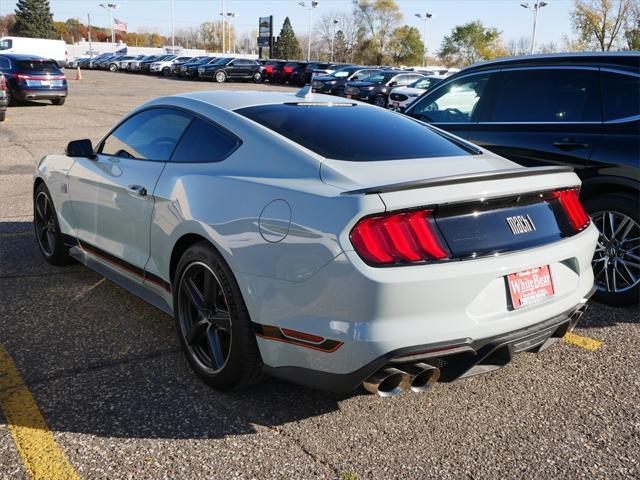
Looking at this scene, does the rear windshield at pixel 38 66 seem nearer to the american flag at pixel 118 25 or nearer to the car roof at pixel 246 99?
the car roof at pixel 246 99

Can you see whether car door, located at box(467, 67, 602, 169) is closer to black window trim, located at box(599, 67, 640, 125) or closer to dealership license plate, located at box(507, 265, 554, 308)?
black window trim, located at box(599, 67, 640, 125)

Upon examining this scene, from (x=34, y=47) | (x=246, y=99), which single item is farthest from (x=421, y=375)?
(x=34, y=47)

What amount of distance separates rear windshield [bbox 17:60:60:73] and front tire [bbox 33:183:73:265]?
1640 centimetres

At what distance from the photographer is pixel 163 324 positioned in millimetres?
4164

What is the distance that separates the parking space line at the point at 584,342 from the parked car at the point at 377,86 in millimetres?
20009

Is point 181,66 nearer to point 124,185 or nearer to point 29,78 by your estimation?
point 29,78

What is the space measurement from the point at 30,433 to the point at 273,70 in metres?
41.0

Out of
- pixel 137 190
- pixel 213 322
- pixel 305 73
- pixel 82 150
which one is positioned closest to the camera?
pixel 213 322

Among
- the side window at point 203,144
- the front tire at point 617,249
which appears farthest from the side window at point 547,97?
the side window at point 203,144

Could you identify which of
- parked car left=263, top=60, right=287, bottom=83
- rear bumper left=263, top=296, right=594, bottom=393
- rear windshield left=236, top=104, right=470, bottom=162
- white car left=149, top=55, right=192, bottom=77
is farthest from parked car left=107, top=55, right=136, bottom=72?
rear bumper left=263, top=296, right=594, bottom=393

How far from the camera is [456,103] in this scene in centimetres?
596

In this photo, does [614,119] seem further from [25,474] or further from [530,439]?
[25,474]

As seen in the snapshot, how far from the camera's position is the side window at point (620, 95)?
4.52m

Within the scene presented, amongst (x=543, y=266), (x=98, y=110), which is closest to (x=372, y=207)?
(x=543, y=266)
